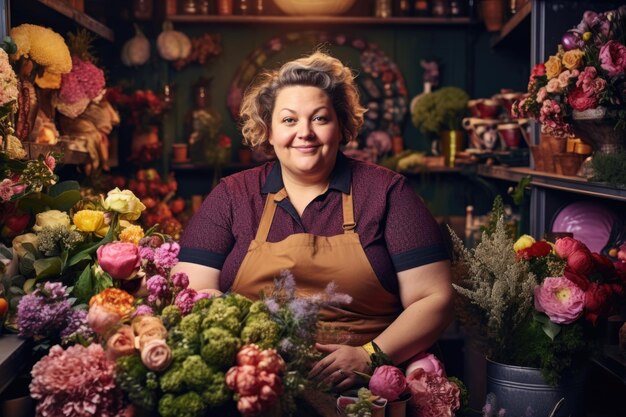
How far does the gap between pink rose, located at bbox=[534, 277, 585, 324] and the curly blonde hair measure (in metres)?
0.80

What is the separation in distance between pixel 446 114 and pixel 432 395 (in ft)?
12.2

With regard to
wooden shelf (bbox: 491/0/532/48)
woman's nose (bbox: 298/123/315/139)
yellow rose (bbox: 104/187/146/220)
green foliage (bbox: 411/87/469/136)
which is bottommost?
yellow rose (bbox: 104/187/146/220)

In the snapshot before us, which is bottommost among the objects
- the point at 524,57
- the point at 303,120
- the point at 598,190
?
the point at 598,190

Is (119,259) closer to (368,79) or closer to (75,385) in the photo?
(75,385)

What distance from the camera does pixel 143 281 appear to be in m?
1.90

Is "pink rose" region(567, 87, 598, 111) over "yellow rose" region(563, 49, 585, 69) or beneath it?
beneath

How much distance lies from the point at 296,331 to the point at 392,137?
4242 millimetres

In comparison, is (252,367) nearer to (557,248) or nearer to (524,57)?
(557,248)

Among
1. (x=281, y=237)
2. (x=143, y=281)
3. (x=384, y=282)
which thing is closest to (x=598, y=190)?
(x=384, y=282)

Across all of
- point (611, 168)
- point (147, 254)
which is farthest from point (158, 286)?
point (611, 168)

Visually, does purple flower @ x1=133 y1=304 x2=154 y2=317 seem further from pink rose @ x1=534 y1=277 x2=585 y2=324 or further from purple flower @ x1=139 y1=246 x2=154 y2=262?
pink rose @ x1=534 y1=277 x2=585 y2=324

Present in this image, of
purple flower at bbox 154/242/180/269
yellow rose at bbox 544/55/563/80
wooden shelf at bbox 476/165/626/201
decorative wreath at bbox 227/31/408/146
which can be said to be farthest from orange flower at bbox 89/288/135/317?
decorative wreath at bbox 227/31/408/146

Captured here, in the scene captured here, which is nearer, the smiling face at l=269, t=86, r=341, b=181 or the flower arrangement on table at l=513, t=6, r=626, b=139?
the smiling face at l=269, t=86, r=341, b=181

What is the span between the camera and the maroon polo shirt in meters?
2.46
